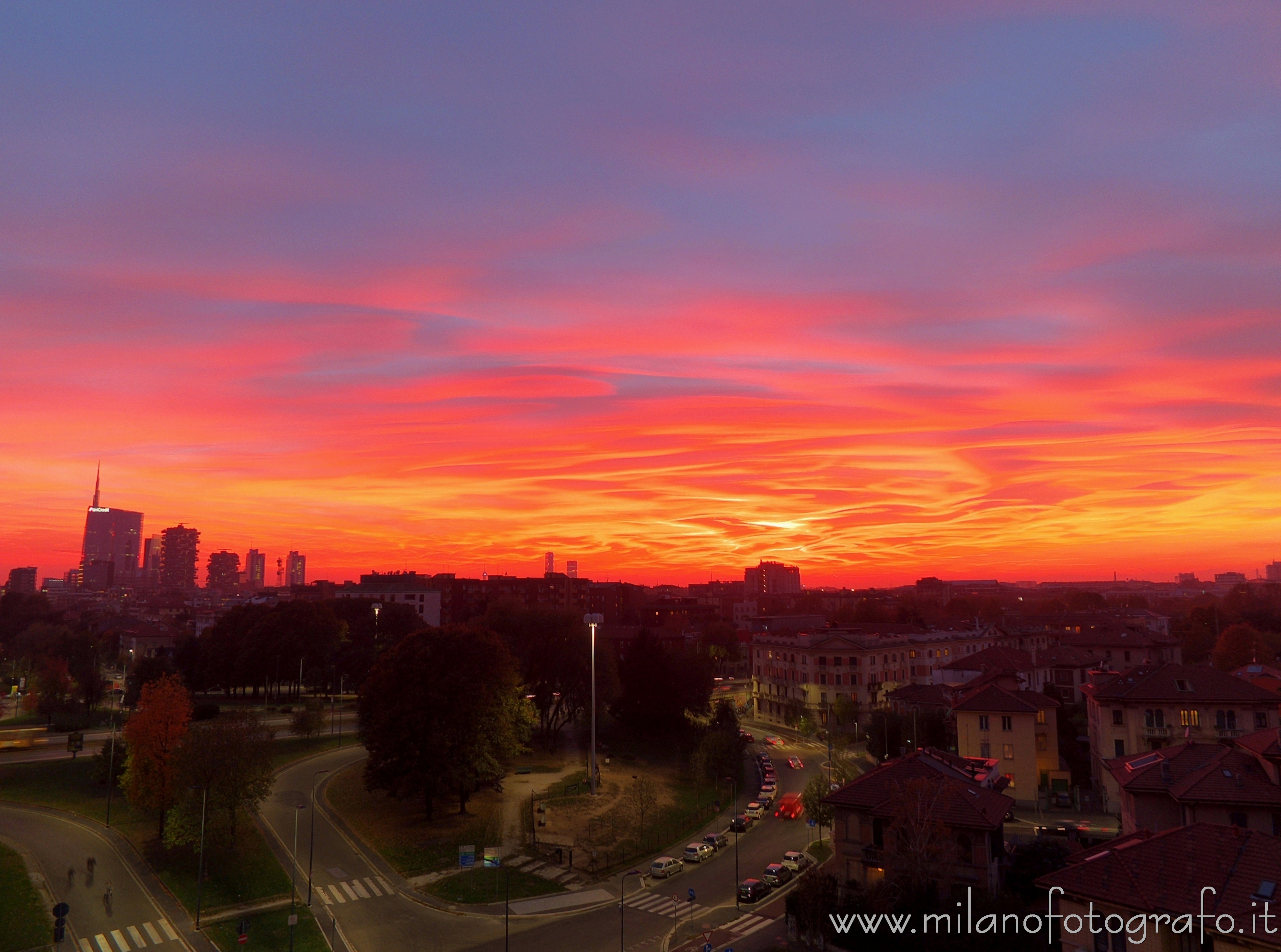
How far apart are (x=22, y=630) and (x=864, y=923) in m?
181

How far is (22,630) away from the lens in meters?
160

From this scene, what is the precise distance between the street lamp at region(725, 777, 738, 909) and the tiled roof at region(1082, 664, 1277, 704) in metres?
32.7

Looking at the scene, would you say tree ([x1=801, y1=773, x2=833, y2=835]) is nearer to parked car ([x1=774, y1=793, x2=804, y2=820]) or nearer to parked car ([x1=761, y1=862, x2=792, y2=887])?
parked car ([x1=774, y1=793, x2=804, y2=820])

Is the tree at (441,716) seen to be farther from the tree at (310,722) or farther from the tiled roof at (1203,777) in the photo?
the tiled roof at (1203,777)

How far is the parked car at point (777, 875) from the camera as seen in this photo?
49.8 metres

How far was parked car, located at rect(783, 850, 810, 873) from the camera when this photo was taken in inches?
2060

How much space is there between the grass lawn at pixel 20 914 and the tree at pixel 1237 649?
13943 centimetres

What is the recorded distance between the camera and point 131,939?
41594 millimetres

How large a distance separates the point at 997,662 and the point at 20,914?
3887 inches

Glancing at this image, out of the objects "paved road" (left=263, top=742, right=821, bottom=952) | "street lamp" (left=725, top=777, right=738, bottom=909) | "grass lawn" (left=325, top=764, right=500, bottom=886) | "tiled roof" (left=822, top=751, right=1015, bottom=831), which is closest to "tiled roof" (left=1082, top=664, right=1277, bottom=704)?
"tiled roof" (left=822, top=751, right=1015, bottom=831)

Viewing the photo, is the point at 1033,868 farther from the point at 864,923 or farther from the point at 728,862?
the point at 728,862

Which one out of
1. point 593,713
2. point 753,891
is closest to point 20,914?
point 593,713

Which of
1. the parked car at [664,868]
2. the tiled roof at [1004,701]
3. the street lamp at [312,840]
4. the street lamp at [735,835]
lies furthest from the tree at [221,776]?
the tiled roof at [1004,701]

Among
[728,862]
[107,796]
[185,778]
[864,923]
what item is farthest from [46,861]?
[864,923]
